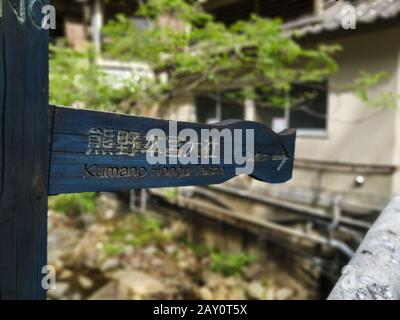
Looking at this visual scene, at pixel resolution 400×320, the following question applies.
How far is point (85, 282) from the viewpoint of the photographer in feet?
21.7

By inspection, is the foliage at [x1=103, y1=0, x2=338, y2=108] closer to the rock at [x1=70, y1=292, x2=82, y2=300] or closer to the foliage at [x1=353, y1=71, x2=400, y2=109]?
the foliage at [x1=353, y1=71, x2=400, y2=109]

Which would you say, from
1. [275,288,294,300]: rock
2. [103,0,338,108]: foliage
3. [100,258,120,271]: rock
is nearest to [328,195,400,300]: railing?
[103,0,338,108]: foliage

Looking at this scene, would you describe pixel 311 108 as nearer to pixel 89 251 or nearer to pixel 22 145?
pixel 89 251

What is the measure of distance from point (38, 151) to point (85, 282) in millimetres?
6195

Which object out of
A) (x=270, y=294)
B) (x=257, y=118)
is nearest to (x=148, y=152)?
(x=270, y=294)

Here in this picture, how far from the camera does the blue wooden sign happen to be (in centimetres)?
121

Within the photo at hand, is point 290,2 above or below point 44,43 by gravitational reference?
above

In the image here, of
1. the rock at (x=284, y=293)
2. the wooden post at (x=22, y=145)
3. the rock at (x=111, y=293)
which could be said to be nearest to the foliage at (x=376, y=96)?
the rock at (x=284, y=293)

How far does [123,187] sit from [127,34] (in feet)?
13.5

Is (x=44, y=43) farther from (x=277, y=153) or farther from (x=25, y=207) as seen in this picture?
(x=277, y=153)

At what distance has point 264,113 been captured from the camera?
761cm

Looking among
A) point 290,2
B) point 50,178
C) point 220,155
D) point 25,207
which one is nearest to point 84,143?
point 50,178

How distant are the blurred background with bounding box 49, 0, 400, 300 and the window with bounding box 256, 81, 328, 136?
0.03 metres

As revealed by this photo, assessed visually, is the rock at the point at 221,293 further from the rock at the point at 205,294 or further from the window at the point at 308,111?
the window at the point at 308,111
